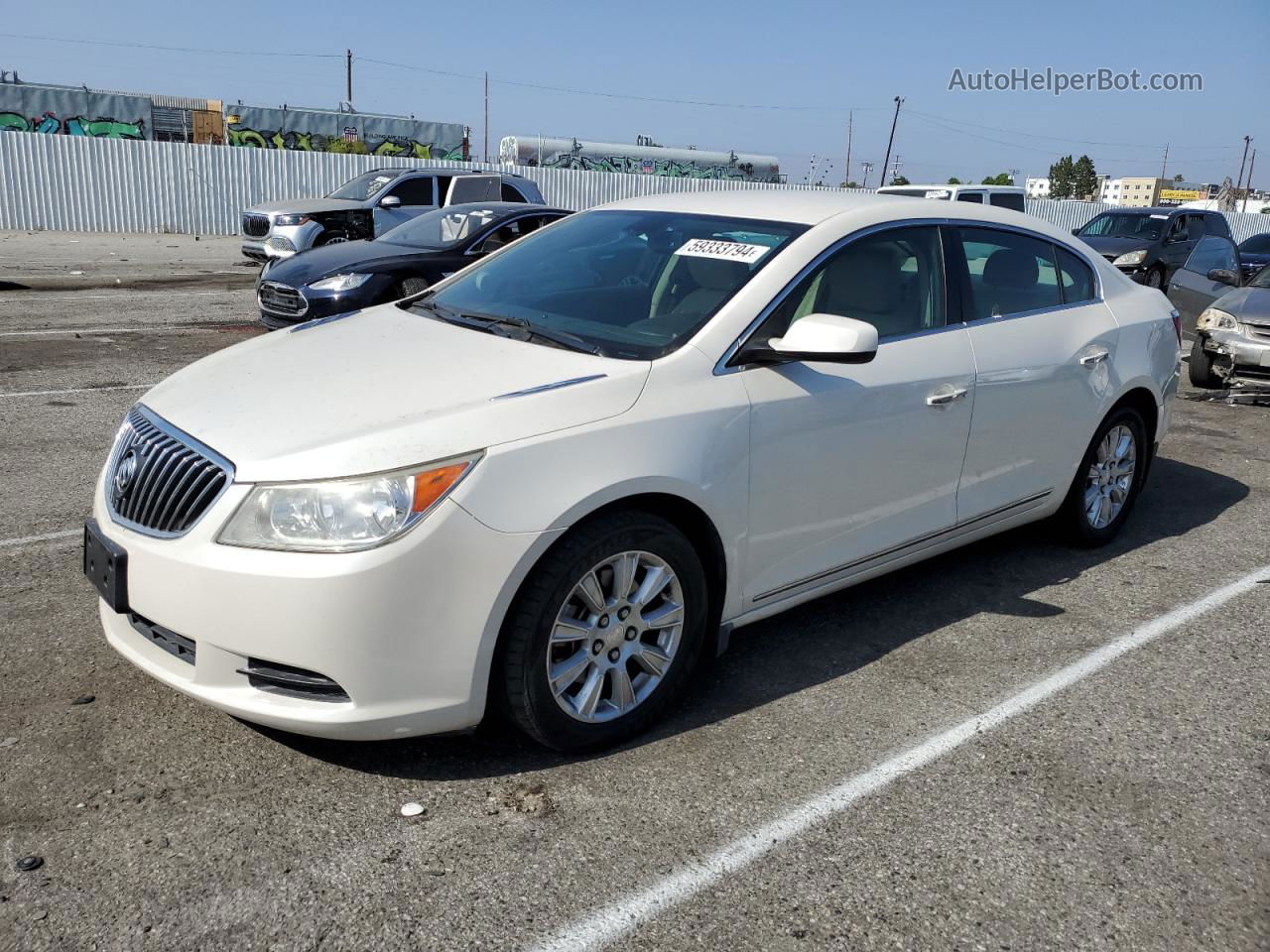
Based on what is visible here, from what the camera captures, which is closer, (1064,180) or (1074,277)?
(1074,277)

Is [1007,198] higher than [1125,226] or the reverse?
higher

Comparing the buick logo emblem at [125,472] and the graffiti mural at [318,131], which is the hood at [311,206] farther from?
the graffiti mural at [318,131]

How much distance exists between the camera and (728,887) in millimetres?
2723

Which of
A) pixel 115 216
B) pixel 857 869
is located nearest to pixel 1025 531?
pixel 857 869

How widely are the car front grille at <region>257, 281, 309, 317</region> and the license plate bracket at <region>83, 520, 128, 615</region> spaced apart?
632 cm

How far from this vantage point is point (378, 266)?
31.4 ft

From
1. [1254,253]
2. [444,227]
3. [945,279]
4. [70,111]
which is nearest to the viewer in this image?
[945,279]

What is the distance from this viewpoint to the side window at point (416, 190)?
18.7 meters

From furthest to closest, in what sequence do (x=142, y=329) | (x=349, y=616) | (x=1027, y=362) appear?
1. (x=142, y=329)
2. (x=1027, y=362)
3. (x=349, y=616)

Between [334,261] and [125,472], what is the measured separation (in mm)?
6779

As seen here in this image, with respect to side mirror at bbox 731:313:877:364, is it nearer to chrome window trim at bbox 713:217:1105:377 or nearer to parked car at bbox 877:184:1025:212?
chrome window trim at bbox 713:217:1105:377

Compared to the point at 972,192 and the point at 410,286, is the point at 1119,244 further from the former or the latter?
Result: the point at 410,286

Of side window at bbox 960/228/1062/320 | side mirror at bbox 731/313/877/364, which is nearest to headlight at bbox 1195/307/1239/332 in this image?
side window at bbox 960/228/1062/320

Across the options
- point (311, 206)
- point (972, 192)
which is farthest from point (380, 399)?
point (311, 206)
